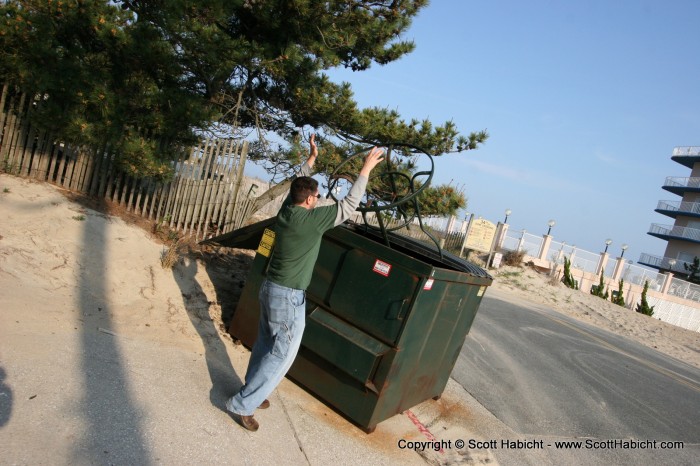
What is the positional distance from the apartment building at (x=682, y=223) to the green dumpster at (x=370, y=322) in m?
49.3

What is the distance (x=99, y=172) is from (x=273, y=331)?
5009 millimetres

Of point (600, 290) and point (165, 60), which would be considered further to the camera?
point (600, 290)

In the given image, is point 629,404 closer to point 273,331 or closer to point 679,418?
point 679,418

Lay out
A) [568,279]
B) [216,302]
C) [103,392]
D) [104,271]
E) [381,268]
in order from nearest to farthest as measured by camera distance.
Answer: [103,392], [381,268], [104,271], [216,302], [568,279]

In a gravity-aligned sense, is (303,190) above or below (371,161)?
below

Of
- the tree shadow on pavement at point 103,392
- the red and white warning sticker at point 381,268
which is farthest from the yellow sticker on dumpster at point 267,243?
the tree shadow on pavement at point 103,392

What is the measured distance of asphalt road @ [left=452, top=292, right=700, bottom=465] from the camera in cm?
520

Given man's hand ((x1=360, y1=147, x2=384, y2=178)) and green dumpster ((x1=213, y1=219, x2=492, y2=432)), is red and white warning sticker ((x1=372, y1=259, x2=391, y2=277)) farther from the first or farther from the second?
man's hand ((x1=360, y1=147, x2=384, y2=178))

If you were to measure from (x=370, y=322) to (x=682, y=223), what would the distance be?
56038 mm

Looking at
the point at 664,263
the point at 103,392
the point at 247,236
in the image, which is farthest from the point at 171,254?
the point at 664,263

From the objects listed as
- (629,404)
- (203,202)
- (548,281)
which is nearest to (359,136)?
(203,202)

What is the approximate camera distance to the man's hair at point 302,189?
3396 mm

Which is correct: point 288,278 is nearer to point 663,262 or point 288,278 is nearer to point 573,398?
point 573,398

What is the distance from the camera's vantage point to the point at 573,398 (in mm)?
6707
